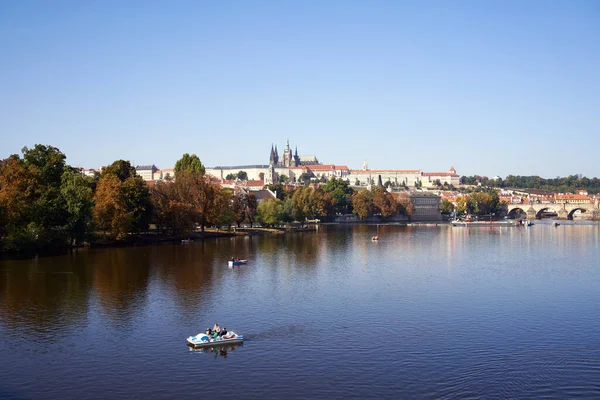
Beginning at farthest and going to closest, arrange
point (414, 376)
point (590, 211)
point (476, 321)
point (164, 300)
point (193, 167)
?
point (590, 211) < point (193, 167) < point (164, 300) < point (476, 321) < point (414, 376)

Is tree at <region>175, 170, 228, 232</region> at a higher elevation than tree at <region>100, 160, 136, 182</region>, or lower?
lower

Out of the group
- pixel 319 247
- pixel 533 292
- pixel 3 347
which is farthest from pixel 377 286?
pixel 319 247

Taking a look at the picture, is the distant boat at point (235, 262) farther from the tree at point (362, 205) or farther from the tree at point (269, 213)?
the tree at point (362, 205)

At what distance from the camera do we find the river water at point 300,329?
63.0 ft

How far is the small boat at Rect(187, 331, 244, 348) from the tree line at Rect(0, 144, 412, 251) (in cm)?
2827

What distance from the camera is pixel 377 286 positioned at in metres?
36.2

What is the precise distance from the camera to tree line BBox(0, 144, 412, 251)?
4784 centimetres

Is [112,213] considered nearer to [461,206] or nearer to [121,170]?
[121,170]

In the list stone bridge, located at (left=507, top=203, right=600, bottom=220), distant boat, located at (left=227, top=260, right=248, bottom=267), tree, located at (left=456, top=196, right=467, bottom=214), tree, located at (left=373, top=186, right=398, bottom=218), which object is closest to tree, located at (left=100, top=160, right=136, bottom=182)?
distant boat, located at (left=227, top=260, right=248, bottom=267)

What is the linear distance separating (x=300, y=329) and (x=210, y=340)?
422cm

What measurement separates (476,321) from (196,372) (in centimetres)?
1295

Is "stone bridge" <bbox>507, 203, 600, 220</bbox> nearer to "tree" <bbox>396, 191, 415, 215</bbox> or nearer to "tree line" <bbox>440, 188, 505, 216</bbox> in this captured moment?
"tree line" <bbox>440, 188, 505, 216</bbox>

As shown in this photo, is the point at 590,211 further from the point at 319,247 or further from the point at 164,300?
the point at 164,300

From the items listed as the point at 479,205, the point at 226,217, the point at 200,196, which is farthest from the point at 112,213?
the point at 479,205
